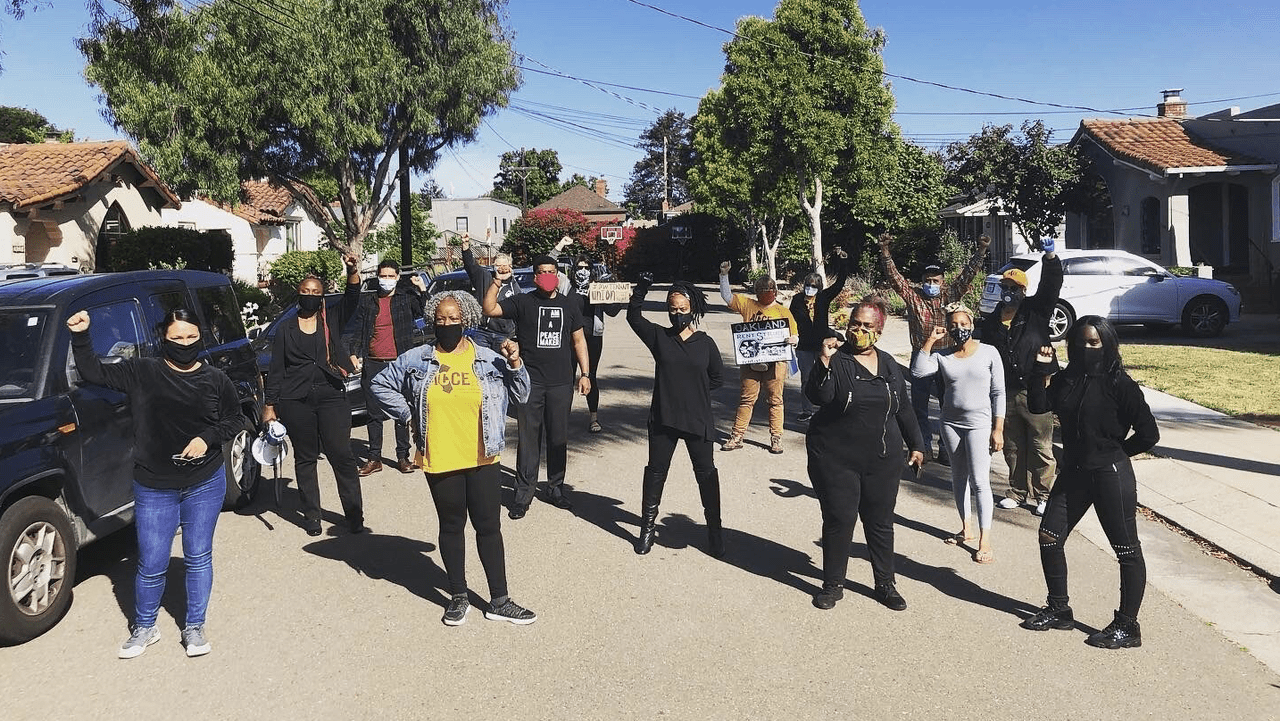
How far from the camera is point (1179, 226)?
2573 cm

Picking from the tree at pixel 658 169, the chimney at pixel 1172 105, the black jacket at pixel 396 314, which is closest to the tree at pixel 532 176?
the tree at pixel 658 169

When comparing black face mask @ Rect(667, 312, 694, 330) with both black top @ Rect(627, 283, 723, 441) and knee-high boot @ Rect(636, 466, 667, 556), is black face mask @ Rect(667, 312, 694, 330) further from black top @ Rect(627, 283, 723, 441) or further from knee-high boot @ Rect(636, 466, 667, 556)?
knee-high boot @ Rect(636, 466, 667, 556)

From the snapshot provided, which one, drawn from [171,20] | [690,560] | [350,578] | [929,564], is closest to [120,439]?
[350,578]

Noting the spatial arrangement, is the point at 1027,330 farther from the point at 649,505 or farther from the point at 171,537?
the point at 171,537

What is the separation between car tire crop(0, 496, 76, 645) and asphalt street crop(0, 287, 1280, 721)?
13 centimetres

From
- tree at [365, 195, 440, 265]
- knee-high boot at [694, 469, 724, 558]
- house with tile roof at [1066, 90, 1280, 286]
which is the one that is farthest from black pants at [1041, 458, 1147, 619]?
tree at [365, 195, 440, 265]

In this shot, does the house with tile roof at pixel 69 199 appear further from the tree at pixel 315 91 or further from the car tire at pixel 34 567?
the car tire at pixel 34 567

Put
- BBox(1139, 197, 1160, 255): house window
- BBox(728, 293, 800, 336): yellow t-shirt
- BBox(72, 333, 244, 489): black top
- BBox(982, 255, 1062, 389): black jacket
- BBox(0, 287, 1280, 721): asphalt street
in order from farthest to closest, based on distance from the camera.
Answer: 1. BBox(1139, 197, 1160, 255): house window
2. BBox(728, 293, 800, 336): yellow t-shirt
3. BBox(982, 255, 1062, 389): black jacket
4. BBox(72, 333, 244, 489): black top
5. BBox(0, 287, 1280, 721): asphalt street

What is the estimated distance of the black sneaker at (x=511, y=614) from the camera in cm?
586

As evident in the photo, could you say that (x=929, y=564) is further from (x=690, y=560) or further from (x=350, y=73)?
(x=350, y=73)

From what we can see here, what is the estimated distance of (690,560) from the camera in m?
7.07

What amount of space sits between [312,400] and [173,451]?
7.67 feet

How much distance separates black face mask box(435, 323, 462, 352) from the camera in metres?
5.67

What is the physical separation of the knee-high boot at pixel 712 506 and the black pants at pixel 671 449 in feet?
0.15
